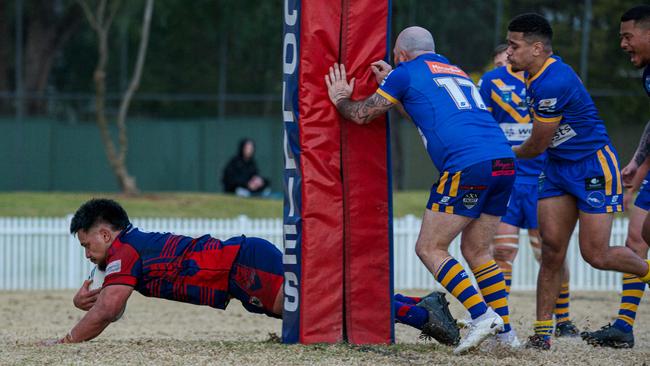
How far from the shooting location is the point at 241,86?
2592cm

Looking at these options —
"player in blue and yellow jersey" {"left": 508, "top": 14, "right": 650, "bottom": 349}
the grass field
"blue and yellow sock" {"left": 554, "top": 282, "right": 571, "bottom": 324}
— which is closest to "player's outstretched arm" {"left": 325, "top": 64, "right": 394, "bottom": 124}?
"player in blue and yellow jersey" {"left": 508, "top": 14, "right": 650, "bottom": 349}

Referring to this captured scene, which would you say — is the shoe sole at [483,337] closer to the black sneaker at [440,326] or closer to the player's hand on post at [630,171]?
the black sneaker at [440,326]

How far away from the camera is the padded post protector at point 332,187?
21.3 ft

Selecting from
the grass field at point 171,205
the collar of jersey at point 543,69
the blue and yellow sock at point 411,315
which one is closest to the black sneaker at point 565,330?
the blue and yellow sock at point 411,315

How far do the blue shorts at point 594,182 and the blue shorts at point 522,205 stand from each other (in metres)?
2.00

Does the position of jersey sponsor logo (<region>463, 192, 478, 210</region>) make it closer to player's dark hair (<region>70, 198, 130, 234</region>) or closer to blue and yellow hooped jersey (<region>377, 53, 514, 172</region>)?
blue and yellow hooped jersey (<region>377, 53, 514, 172</region>)

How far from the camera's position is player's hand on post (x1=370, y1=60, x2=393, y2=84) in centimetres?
651

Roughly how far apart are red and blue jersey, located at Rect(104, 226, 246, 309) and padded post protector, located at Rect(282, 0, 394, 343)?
49 centimetres

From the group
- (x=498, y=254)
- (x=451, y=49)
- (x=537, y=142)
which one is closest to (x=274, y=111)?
(x=451, y=49)

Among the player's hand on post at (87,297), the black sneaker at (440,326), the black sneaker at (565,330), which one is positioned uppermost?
the player's hand on post at (87,297)

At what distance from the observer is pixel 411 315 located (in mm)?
6730

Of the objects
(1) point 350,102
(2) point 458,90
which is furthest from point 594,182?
(1) point 350,102

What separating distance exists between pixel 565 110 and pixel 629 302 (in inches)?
66.9

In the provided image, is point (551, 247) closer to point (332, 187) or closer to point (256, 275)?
point (332, 187)
